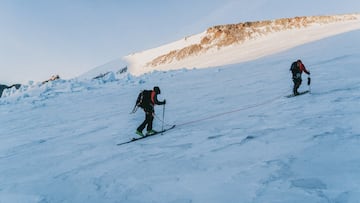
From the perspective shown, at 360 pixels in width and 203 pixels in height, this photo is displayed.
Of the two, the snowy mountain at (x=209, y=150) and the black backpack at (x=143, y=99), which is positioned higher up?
the black backpack at (x=143, y=99)

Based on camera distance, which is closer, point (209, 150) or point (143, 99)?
point (209, 150)

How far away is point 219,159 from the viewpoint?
6250 mm

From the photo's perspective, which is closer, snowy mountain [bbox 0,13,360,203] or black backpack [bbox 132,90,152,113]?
snowy mountain [bbox 0,13,360,203]

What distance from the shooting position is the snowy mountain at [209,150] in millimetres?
4949

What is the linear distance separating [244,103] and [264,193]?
24.6ft

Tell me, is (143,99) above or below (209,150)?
above

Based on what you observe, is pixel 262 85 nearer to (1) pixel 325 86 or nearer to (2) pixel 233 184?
(1) pixel 325 86

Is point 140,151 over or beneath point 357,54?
beneath

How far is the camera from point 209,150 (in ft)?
22.7

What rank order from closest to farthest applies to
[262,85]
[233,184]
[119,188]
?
[233,184] → [119,188] → [262,85]

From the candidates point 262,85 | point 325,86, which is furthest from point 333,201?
point 262,85

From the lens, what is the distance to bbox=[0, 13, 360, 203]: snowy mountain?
4.95 meters

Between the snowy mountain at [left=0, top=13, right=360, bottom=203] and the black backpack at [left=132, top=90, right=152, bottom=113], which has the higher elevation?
the black backpack at [left=132, top=90, right=152, bottom=113]

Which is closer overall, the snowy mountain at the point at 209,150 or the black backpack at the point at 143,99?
the snowy mountain at the point at 209,150
